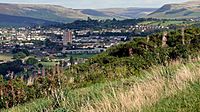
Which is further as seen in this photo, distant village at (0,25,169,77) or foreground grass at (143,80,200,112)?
distant village at (0,25,169,77)

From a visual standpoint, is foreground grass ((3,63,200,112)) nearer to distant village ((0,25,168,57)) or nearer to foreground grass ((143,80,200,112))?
foreground grass ((143,80,200,112))

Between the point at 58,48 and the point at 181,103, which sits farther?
the point at 58,48

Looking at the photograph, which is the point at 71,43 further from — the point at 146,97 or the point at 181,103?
the point at 181,103

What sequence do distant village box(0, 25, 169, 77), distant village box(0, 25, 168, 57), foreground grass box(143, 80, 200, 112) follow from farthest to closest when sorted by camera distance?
distant village box(0, 25, 168, 57), distant village box(0, 25, 169, 77), foreground grass box(143, 80, 200, 112)

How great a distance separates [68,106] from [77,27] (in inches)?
7047

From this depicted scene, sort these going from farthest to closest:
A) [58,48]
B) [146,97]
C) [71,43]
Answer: [71,43], [58,48], [146,97]

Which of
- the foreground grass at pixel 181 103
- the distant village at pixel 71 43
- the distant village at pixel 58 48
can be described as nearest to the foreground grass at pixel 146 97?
the foreground grass at pixel 181 103

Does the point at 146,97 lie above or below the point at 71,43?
above

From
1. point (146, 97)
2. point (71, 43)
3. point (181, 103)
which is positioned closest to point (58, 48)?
point (71, 43)

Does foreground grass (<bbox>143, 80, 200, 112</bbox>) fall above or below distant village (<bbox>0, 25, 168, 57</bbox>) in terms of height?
above

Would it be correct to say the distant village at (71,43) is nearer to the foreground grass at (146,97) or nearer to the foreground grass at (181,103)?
the foreground grass at (146,97)

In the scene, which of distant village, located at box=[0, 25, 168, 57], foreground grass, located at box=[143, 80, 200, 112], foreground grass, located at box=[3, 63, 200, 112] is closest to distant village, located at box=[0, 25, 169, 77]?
distant village, located at box=[0, 25, 168, 57]

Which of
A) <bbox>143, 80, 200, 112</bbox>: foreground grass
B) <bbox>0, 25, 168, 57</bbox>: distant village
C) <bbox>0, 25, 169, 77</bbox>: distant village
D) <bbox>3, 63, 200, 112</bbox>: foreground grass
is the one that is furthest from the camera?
<bbox>0, 25, 168, 57</bbox>: distant village

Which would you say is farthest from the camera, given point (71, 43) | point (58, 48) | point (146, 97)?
point (71, 43)
